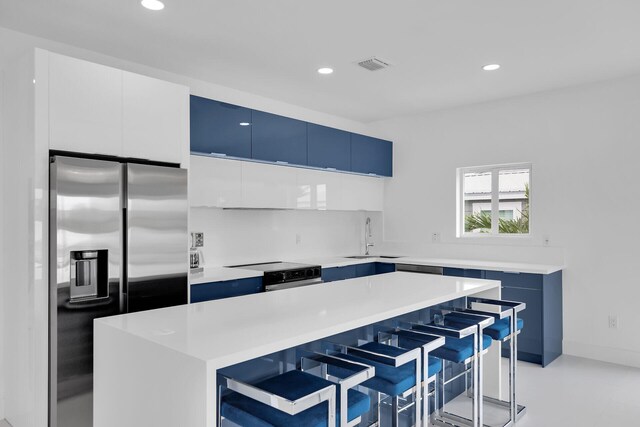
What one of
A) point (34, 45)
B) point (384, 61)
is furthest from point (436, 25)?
point (34, 45)

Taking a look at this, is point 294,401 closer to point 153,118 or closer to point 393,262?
point 153,118

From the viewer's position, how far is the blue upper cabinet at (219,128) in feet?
12.4

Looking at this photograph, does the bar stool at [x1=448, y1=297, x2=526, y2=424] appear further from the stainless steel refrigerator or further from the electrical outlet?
the stainless steel refrigerator

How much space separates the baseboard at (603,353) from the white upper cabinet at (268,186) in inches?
124

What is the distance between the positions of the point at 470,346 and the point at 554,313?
225cm

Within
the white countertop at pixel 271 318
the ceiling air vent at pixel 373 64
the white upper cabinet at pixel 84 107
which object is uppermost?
the ceiling air vent at pixel 373 64

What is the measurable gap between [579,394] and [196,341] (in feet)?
10.5

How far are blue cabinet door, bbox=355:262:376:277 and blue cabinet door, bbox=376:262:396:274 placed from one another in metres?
0.05

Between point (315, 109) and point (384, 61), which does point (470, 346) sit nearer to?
point (384, 61)

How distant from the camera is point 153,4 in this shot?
2746mm

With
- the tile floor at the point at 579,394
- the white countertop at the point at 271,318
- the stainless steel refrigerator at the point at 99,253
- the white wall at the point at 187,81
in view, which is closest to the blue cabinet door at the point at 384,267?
the tile floor at the point at 579,394

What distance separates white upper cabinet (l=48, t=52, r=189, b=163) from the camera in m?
2.66

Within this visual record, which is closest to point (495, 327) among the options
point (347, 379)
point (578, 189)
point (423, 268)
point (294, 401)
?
point (347, 379)

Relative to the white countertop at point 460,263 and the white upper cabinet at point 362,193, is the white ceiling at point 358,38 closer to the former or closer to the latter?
the white upper cabinet at point 362,193
